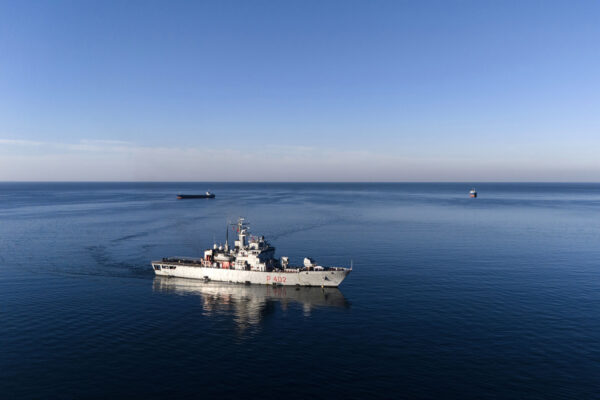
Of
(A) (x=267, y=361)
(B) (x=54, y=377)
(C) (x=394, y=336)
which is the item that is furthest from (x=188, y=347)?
(C) (x=394, y=336)

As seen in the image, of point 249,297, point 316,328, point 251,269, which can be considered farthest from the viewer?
point 251,269

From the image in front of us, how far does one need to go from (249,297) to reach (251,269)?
35.8ft

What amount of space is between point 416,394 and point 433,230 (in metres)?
126

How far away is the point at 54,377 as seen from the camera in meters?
44.4

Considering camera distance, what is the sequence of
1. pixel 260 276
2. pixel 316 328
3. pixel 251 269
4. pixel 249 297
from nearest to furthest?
pixel 316 328, pixel 249 297, pixel 260 276, pixel 251 269

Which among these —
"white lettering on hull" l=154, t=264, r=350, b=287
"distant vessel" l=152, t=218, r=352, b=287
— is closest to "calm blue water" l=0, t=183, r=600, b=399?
"white lettering on hull" l=154, t=264, r=350, b=287

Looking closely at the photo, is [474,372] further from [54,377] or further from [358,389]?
[54,377]

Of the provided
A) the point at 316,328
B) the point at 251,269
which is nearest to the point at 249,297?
the point at 251,269

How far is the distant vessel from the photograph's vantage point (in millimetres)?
83812

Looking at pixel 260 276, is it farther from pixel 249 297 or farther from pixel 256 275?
pixel 249 297

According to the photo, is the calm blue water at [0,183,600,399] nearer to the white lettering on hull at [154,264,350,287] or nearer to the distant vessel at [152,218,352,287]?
the white lettering on hull at [154,264,350,287]

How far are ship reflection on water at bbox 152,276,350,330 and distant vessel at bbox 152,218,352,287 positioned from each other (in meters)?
1.56

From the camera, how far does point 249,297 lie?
3073 inches

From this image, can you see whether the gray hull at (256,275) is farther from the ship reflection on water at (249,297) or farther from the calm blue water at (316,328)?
the calm blue water at (316,328)
